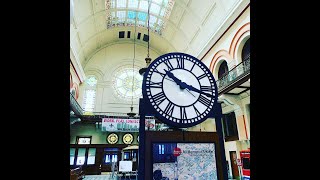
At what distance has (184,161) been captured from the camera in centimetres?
143

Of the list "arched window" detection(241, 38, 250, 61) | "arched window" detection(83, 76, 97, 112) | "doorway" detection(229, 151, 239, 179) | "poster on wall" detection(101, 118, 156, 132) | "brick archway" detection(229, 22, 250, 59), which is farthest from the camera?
"arched window" detection(83, 76, 97, 112)

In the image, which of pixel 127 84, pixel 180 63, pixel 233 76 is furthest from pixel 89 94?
pixel 180 63

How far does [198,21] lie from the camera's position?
12867 millimetres

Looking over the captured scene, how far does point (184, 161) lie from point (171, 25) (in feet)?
50.4

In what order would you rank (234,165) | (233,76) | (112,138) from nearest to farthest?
(233,76), (234,165), (112,138)

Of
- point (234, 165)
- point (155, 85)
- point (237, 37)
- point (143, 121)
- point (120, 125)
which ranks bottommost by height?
point (234, 165)

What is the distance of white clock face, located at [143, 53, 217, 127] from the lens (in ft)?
5.03

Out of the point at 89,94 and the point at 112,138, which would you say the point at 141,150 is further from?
the point at 89,94

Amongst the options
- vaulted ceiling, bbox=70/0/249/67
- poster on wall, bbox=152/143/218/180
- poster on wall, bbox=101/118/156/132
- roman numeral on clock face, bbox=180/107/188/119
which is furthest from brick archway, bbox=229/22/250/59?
poster on wall, bbox=152/143/218/180

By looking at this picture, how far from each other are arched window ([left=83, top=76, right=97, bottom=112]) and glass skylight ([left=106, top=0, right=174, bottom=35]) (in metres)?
5.18

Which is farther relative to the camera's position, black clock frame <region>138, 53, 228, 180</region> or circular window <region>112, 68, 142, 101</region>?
circular window <region>112, 68, 142, 101</region>

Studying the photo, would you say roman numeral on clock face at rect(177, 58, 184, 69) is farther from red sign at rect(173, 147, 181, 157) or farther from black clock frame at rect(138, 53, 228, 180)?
red sign at rect(173, 147, 181, 157)
